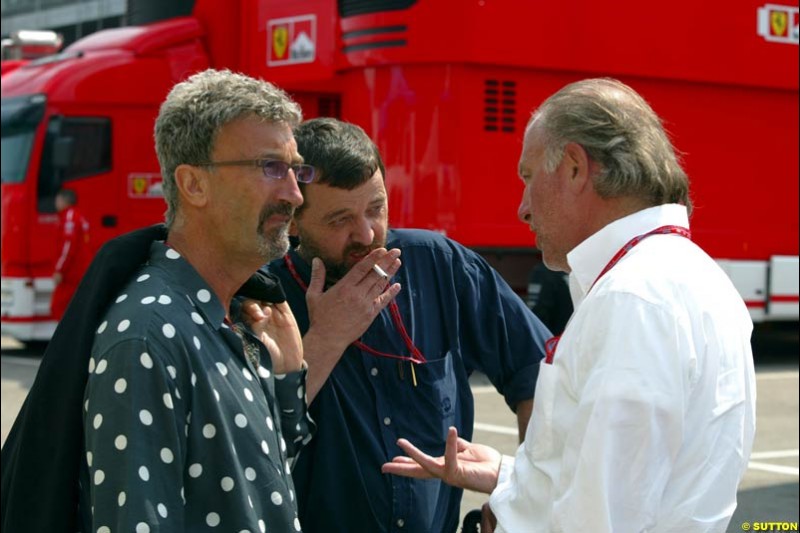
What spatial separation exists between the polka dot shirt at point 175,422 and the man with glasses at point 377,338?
0.68 metres

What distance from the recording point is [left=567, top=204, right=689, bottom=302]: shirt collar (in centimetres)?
239

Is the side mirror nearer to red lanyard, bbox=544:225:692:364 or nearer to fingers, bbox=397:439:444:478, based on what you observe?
fingers, bbox=397:439:444:478

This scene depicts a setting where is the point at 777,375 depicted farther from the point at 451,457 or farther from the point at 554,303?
the point at 451,457

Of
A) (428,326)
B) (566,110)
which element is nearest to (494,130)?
(428,326)

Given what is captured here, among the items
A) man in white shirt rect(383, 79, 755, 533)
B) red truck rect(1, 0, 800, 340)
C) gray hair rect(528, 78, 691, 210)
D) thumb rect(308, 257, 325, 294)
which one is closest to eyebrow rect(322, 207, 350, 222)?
thumb rect(308, 257, 325, 294)

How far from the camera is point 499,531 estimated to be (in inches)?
97.3

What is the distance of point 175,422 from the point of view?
2215 mm

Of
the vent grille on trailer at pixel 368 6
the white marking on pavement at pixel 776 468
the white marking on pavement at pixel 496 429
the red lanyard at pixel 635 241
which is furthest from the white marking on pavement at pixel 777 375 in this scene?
the red lanyard at pixel 635 241

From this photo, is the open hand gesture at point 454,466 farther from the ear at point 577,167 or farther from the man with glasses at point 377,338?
the ear at point 577,167

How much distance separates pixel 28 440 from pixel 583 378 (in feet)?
3.34

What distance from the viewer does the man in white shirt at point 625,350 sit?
7.00ft

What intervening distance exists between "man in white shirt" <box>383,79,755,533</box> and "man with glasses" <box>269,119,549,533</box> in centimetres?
72

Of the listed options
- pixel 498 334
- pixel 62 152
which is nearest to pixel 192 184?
pixel 498 334

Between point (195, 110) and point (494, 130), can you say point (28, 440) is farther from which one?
point (494, 130)
